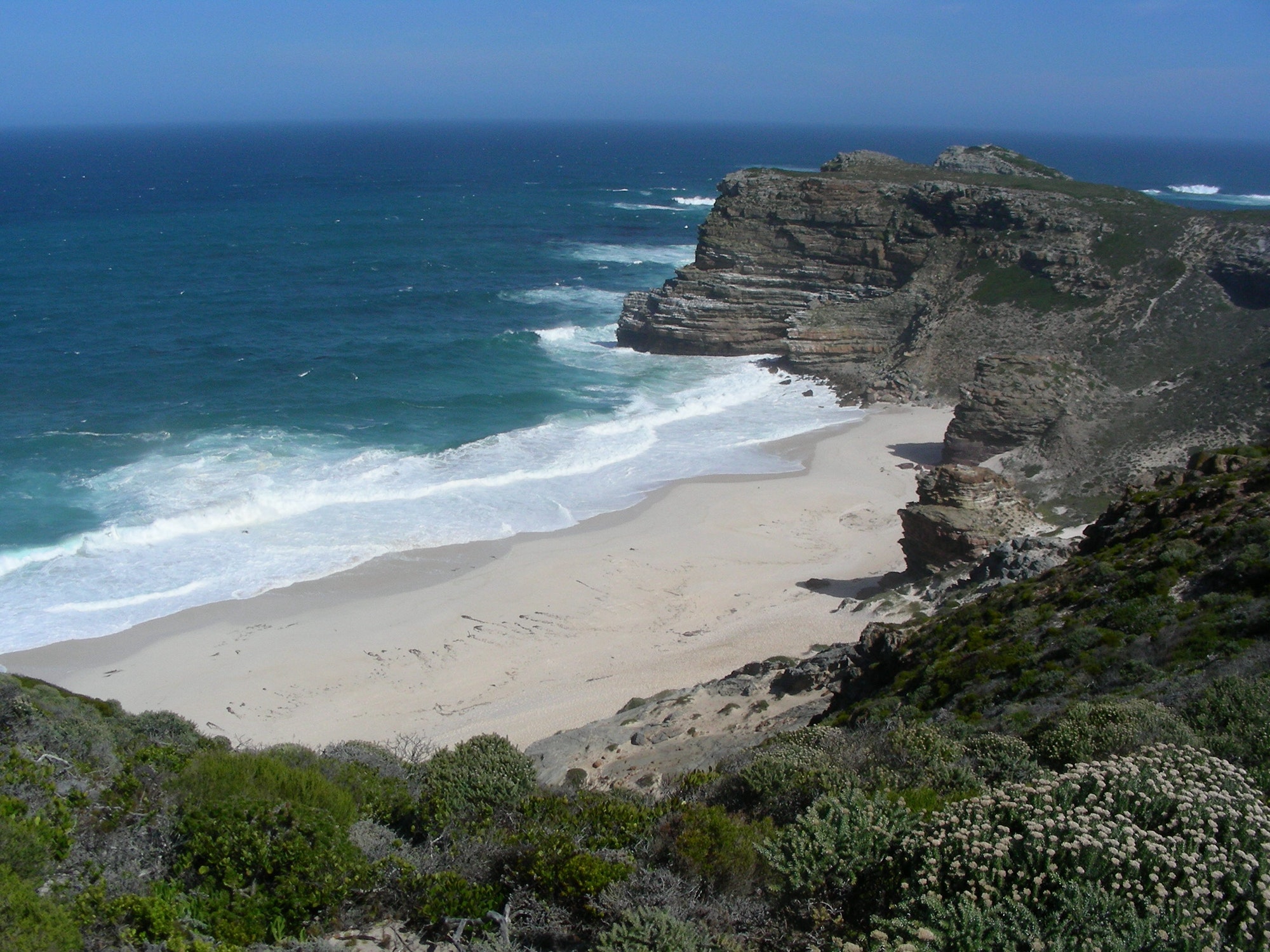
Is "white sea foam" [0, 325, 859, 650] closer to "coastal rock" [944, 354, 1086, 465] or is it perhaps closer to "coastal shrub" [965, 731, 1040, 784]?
"coastal rock" [944, 354, 1086, 465]

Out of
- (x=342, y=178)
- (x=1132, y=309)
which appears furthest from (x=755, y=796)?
(x=342, y=178)

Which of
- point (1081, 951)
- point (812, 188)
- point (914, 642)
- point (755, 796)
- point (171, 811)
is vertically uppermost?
point (812, 188)

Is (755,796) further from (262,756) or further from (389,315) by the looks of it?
(389,315)

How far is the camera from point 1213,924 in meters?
4.98

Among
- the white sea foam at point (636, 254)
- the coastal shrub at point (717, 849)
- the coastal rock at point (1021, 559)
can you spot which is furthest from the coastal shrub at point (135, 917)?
the white sea foam at point (636, 254)

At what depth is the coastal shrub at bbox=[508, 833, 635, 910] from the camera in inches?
256

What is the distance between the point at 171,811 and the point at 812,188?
4602 centimetres

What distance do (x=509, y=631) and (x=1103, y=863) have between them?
56.9ft

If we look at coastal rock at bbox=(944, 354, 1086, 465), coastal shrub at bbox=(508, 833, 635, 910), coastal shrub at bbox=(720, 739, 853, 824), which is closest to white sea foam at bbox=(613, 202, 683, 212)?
coastal rock at bbox=(944, 354, 1086, 465)

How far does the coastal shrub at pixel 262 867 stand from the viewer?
6461 millimetres

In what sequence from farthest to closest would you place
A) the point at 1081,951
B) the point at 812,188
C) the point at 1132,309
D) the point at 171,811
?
the point at 812,188, the point at 1132,309, the point at 171,811, the point at 1081,951

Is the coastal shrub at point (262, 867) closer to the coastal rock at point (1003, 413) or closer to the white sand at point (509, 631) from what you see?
the white sand at point (509, 631)

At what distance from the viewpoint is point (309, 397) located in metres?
37.7

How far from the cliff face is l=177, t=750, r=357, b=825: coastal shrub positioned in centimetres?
2595
